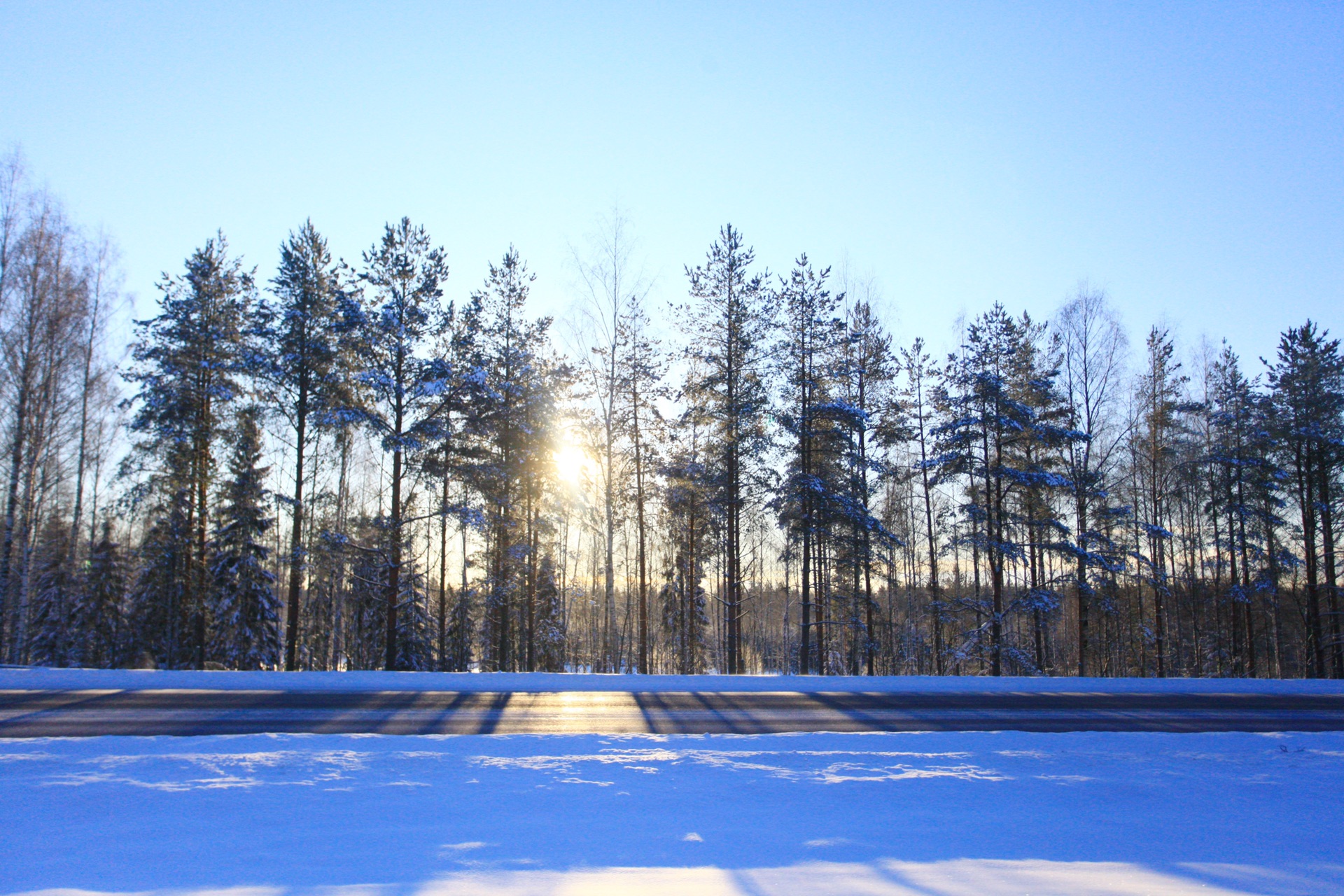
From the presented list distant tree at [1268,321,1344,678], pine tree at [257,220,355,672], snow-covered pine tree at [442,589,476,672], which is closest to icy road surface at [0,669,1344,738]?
pine tree at [257,220,355,672]

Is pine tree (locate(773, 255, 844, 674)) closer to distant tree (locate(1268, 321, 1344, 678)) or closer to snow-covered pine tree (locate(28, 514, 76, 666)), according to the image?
distant tree (locate(1268, 321, 1344, 678))

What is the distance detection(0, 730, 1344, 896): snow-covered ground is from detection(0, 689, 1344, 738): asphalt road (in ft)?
4.38

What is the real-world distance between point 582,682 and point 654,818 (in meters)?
10.1

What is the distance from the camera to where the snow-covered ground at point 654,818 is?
457 centimetres

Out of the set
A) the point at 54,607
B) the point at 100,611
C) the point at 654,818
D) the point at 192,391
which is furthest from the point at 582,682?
the point at 54,607

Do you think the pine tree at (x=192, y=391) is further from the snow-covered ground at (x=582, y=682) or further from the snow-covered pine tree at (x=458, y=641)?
the snow-covered pine tree at (x=458, y=641)

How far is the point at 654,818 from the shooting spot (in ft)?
19.4

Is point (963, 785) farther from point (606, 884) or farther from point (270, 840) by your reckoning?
point (270, 840)

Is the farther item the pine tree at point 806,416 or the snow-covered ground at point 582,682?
the pine tree at point 806,416

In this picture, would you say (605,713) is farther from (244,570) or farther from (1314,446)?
(1314,446)

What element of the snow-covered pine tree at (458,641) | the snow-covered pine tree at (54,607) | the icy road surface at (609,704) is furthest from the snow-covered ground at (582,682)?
the snow-covered pine tree at (54,607)

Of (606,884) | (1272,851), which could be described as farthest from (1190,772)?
(606,884)

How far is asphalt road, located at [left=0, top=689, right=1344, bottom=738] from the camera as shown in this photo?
982 cm

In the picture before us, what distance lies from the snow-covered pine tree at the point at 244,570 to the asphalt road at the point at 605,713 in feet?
38.3
